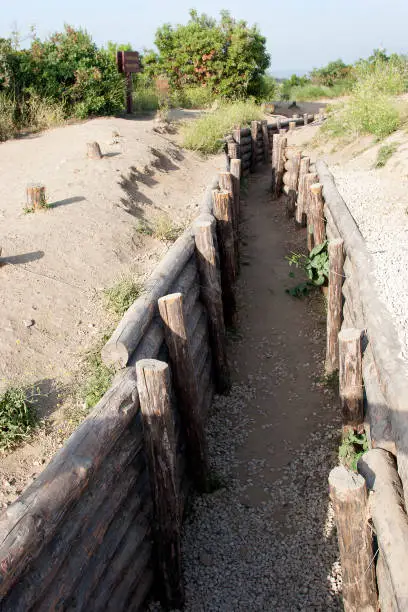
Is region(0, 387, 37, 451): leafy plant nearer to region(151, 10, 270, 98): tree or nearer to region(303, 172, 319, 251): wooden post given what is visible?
region(303, 172, 319, 251): wooden post

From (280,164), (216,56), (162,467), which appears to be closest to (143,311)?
(162,467)

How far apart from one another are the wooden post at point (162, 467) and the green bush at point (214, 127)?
407 inches

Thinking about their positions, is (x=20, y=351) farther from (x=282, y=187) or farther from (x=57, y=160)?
(x=282, y=187)

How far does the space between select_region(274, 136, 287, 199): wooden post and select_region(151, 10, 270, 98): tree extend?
8.42m

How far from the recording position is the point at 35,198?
7.77m

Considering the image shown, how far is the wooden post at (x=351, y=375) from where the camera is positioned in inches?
171

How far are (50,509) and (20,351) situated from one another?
2749mm

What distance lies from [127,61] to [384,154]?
7.82m

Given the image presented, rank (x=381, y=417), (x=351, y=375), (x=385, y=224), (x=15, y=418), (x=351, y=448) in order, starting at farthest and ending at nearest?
(x=385, y=224) → (x=351, y=448) → (x=351, y=375) → (x=15, y=418) → (x=381, y=417)

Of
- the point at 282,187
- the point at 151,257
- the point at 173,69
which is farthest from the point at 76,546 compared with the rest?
the point at 173,69

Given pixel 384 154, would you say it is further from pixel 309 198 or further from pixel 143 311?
pixel 143 311

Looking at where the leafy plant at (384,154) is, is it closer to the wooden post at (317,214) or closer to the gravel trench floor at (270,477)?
the wooden post at (317,214)

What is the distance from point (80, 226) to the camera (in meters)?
7.55

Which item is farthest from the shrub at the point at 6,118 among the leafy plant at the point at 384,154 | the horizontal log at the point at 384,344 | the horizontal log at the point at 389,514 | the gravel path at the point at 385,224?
the horizontal log at the point at 389,514
